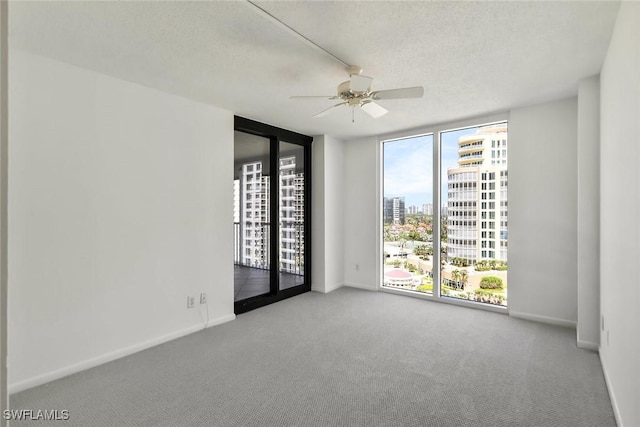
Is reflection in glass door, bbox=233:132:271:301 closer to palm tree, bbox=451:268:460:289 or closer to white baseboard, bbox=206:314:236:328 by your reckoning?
white baseboard, bbox=206:314:236:328

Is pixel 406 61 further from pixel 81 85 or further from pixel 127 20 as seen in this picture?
pixel 81 85

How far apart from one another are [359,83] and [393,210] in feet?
9.68

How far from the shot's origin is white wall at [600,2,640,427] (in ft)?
5.13

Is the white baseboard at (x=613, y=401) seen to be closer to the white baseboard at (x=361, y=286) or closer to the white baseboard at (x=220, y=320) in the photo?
the white baseboard at (x=361, y=286)

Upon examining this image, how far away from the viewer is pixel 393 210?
4.97 meters

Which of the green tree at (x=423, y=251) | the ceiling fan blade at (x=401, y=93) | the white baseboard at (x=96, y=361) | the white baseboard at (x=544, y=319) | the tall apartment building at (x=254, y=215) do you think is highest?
the ceiling fan blade at (x=401, y=93)

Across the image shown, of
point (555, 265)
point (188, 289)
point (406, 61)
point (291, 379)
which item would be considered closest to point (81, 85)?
point (188, 289)

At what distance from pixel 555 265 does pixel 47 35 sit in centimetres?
502

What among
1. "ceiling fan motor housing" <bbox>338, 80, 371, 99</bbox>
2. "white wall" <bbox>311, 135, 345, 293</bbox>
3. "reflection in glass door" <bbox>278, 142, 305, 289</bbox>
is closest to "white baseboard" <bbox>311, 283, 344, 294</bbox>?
"white wall" <bbox>311, 135, 345, 293</bbox>

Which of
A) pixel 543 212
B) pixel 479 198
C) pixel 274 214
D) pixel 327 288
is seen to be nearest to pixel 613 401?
pixel 543 212

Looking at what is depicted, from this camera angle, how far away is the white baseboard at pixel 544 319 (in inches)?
133

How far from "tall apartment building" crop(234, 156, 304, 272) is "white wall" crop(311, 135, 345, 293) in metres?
0.35

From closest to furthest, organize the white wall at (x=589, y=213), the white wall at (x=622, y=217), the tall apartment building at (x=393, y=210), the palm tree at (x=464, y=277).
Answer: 1. the white wall at (x=622, y=217)
2. the white wall at (x=589, y=213)
3. the palm tree at (x=464, y=277)
4. the tall apartment building at (x=393, y=210)

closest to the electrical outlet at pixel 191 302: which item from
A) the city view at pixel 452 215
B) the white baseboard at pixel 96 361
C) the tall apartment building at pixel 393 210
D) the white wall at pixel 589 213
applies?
the white baseboard at pixel 96 361
